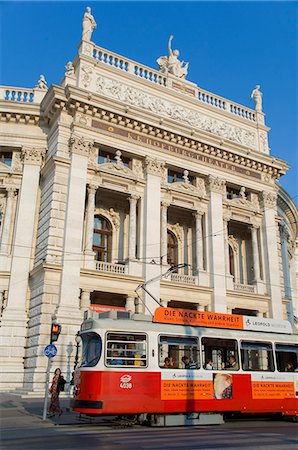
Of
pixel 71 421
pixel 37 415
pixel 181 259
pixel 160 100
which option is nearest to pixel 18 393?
pixel 37 415

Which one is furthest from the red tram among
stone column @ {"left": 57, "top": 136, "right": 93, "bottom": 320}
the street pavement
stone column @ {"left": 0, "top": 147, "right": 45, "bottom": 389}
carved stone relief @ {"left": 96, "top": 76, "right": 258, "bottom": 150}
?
carved stone relief @ {"left": 96, "top": 76, "right": 258, "bottom": 150}

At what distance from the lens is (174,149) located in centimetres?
2953

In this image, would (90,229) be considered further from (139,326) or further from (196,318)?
(139,326)

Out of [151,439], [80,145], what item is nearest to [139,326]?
[151,439]

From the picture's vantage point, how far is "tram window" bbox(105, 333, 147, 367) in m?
12.8

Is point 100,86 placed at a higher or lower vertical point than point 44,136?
higher

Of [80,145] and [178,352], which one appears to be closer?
[178,352]

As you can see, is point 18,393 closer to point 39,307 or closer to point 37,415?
point 39,307

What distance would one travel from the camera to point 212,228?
29.4 metres

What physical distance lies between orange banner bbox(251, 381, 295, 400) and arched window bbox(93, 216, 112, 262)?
14.3 metres

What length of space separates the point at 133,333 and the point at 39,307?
34.1ft

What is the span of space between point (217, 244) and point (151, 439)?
66.0 ft

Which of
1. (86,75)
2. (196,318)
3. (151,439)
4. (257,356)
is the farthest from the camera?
(86,75)

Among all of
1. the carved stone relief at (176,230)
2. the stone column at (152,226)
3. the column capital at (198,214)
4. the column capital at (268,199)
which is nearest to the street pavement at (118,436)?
the stone column at (152,226)
